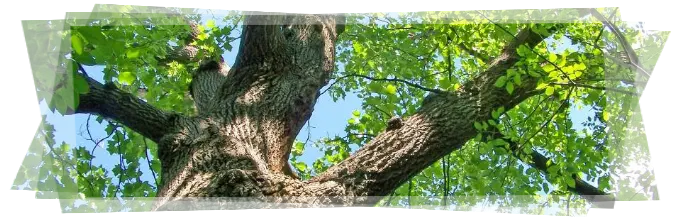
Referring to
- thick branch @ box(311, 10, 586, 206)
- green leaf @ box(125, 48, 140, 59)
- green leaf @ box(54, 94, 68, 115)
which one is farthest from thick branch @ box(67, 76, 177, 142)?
green leaf @ box(54, 94, 68, 115)

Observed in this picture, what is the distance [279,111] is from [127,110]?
42.0 inches

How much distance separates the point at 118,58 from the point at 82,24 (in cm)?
150

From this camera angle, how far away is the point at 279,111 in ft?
13.2

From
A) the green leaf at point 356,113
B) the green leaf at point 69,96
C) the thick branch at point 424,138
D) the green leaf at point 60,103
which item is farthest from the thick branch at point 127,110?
the green leaf at point 356,113

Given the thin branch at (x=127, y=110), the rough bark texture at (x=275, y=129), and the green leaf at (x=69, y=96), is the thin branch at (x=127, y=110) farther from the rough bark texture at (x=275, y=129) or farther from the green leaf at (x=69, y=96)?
the green leaf at (x=69, y=96)

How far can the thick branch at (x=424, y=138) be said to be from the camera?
144 inches

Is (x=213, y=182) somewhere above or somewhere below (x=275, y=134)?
below

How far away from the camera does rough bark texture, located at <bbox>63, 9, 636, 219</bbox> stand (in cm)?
321

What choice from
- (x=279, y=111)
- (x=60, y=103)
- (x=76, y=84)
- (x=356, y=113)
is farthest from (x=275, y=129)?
(x=356, y=113)

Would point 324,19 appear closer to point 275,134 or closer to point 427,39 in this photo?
point 275,134

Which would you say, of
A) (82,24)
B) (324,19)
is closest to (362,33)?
(324,19)

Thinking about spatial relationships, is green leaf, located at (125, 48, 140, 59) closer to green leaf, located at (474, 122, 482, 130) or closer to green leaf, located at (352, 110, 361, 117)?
green leaf, located at (474, 122, 482, 130)

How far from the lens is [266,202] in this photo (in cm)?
311

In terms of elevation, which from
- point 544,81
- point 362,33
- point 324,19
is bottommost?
point 544,81
